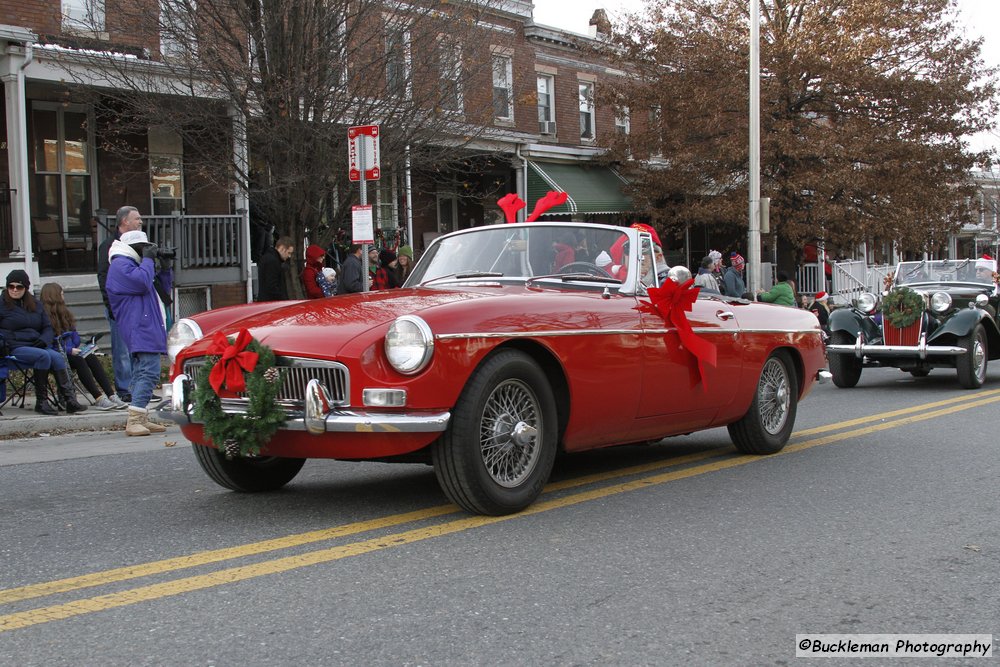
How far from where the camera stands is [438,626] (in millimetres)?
3686

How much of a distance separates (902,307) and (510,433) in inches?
359

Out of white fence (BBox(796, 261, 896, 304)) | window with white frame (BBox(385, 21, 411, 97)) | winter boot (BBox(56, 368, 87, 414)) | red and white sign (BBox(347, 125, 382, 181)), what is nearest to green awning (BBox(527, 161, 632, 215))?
white fence (BBox(796, 261, 896, 304))

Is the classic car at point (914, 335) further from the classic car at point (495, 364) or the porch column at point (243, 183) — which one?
the porch column at point (243, 183)

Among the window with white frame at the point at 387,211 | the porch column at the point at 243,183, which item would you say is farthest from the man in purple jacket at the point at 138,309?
the window with white frame at the point at 387,211

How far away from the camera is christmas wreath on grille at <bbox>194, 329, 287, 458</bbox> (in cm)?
497

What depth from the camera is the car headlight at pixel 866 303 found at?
43.8 feet

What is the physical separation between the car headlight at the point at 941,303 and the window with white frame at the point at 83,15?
1101cm

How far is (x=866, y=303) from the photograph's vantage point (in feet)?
43.9

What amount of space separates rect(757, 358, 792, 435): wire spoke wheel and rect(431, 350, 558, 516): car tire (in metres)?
2.47

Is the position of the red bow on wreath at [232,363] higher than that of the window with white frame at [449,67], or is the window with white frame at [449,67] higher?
the window with white frame at [449,67]

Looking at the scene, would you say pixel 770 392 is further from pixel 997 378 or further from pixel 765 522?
pixel 997 378

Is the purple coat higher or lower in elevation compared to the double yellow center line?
higher

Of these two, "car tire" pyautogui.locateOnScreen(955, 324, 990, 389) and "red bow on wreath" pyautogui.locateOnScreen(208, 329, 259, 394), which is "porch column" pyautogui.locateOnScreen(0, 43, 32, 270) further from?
"car tire" pyautogui.locateOnScreen(955, 324, 990, 389)

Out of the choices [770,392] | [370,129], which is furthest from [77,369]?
[770,392]
